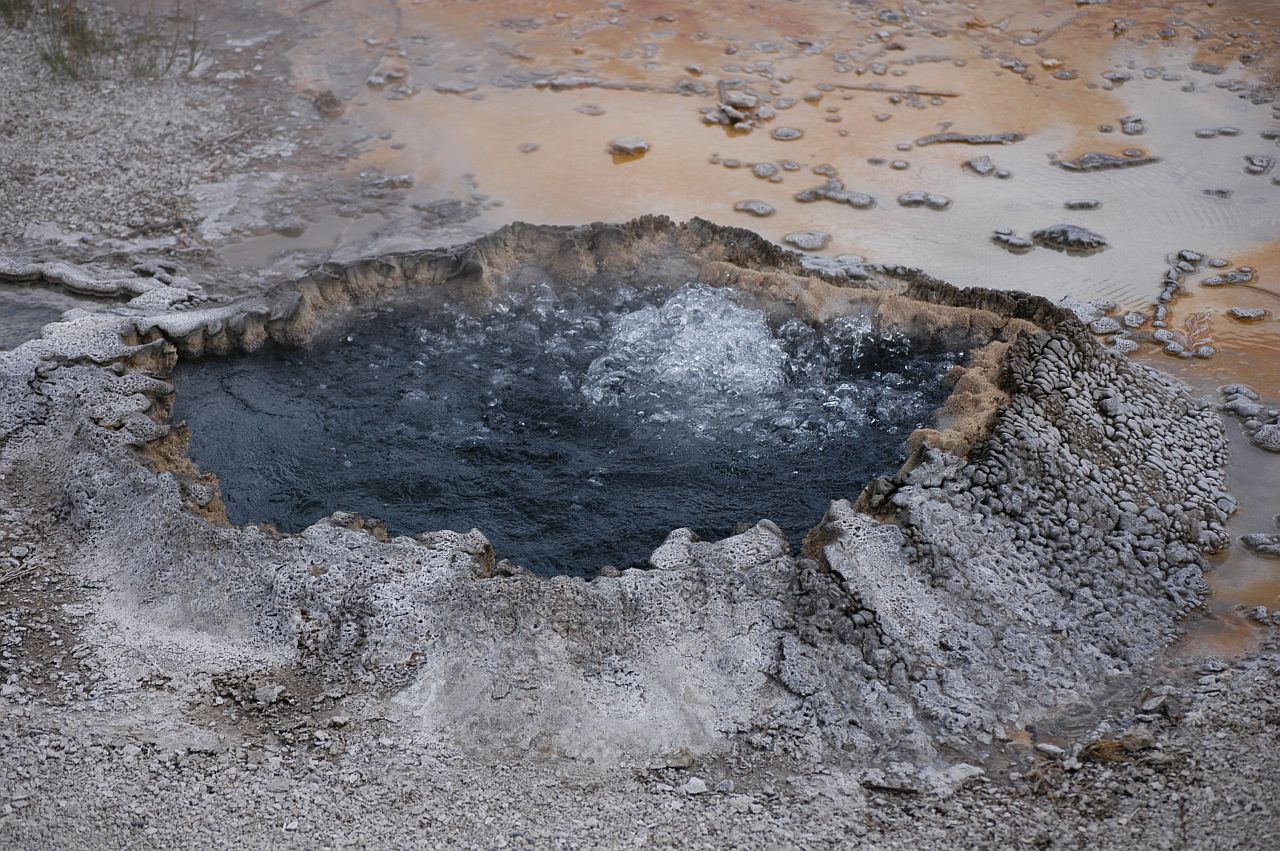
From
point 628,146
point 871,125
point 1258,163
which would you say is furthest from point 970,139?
point 628,146

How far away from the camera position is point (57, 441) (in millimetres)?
4020

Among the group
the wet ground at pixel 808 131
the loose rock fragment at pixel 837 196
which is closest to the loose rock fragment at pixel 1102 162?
the wet ground at pixel 808 131

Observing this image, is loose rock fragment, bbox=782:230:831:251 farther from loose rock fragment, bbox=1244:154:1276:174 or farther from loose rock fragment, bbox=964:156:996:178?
loose rock fragment, bbox=1244:154:1276:174

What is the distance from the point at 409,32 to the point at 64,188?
267 centimetres

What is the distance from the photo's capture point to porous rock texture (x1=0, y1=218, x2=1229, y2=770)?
3156 millimetres

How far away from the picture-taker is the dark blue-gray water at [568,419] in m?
4.08

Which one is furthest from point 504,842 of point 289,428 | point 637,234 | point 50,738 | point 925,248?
point 925,248

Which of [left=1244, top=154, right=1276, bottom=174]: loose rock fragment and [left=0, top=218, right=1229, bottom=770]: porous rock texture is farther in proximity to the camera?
[left=1244, top=154, right=1276, bottom=174]: loose rock fragment

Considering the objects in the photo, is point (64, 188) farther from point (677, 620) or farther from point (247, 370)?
point (677, 620)

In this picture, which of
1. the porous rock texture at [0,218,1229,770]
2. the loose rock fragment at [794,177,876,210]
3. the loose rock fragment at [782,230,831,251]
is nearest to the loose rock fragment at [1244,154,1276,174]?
the loose rock fragment at [794,177,876,210]

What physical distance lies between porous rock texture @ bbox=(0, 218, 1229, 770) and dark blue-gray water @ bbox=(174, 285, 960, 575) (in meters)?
0.28

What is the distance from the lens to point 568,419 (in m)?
4.52

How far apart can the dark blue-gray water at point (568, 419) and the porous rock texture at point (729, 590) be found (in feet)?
0.91

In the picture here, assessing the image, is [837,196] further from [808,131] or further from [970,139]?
[970,139]
